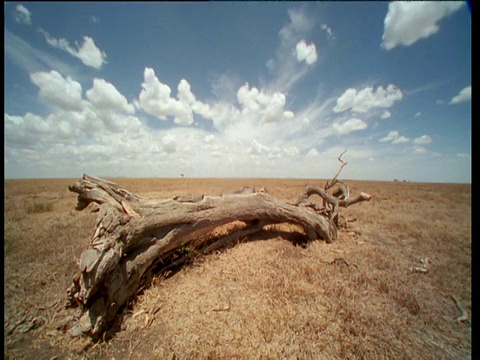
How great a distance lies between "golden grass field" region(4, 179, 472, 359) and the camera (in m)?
2.31

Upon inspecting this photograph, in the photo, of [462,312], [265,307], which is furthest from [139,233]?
[462,312]

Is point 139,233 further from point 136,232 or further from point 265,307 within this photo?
point 265,307

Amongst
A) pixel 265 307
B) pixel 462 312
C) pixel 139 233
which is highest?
pixel 139 233

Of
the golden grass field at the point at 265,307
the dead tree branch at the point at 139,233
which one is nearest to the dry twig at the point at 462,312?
the golden grass field at the point at 265,307

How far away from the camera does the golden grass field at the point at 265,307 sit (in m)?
2.31

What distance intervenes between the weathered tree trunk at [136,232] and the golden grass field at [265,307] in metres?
0.34

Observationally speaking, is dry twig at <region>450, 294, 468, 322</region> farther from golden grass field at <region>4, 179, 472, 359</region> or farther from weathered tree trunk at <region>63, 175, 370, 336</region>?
weathered tree trunk at <region>63, 175, 370, 336</region>

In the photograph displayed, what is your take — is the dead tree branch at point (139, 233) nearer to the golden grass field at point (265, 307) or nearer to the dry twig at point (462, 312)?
the golden grass field at point (265, 307)

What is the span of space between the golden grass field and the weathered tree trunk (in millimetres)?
340

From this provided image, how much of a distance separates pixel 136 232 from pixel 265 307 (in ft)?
8.33

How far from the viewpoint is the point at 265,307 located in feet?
9.44

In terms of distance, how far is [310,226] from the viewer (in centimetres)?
554

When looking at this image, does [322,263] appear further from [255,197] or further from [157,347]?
[157,347]
